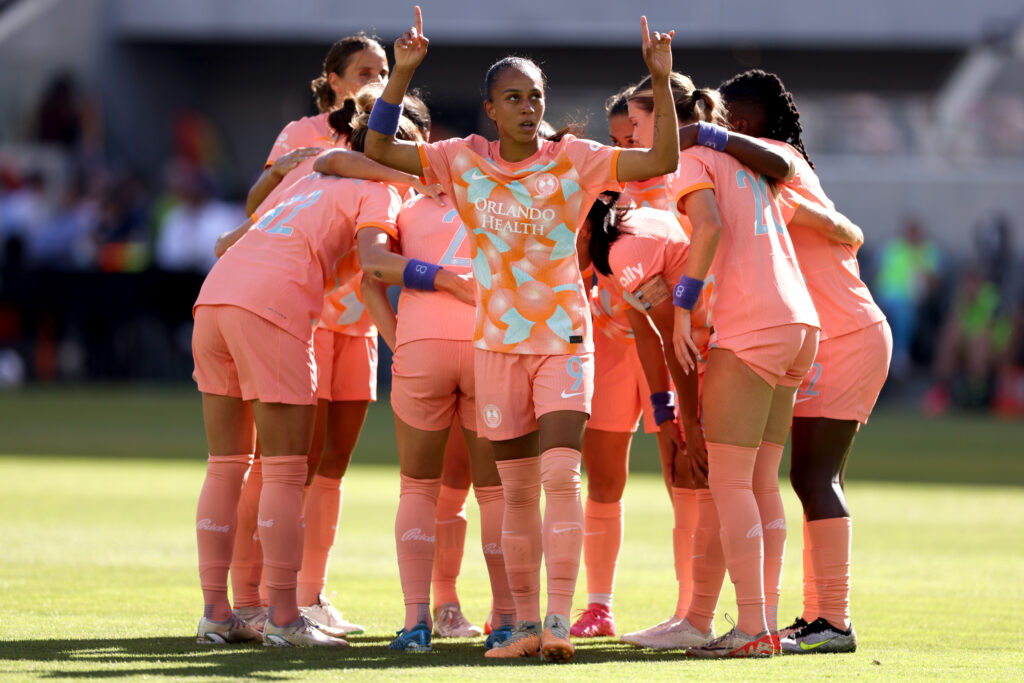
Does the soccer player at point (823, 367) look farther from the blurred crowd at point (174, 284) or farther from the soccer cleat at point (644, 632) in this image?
the blurred crowd at point (174, 284)

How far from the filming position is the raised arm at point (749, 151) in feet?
18.9

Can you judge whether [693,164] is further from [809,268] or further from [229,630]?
[229,630]

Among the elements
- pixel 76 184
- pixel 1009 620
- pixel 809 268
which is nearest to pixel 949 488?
pixel 1009 620

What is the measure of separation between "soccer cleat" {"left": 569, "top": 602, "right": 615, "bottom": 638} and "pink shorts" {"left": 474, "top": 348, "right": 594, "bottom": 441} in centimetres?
127

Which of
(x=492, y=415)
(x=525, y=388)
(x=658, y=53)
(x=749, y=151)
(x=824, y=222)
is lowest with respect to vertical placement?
(x=492, y=415)

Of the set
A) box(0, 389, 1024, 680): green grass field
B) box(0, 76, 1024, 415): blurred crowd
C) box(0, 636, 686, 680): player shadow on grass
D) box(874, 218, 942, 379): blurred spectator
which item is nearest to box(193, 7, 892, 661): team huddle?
box(0, 636, 686, 680): player shadow on grass

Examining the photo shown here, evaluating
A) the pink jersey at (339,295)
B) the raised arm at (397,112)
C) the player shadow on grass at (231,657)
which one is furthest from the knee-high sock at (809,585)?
the raised arm at (397,112)

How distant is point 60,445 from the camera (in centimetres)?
1395

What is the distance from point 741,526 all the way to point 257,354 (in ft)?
6.58

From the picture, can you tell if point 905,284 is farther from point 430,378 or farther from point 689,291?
point 430,378

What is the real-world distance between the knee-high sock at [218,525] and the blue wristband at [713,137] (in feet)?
7.44

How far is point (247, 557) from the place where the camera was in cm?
624

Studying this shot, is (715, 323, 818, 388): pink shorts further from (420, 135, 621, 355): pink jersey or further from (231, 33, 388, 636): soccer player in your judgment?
(231, 33, 388, 636): soccer player

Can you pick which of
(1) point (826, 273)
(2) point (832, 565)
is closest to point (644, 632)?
(2) point (832, 565)
